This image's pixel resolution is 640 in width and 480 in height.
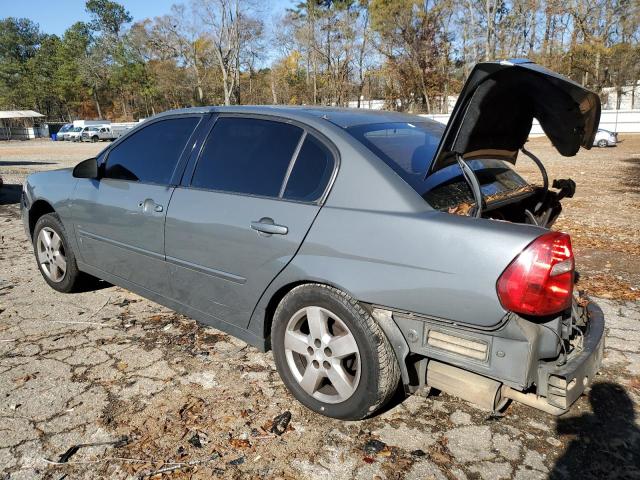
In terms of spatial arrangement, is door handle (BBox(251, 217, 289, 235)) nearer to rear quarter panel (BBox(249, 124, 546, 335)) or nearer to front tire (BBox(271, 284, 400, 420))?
rear quarter panel (BBox(249, 124, 546, 335))

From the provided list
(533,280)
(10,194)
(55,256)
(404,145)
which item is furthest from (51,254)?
(10,194)

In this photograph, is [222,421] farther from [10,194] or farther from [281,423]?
[10,194]

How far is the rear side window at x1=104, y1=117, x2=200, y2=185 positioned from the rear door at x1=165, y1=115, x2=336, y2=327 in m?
0.27

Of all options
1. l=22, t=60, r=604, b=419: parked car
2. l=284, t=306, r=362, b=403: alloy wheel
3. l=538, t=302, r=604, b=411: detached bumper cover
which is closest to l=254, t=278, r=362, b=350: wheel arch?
l=22, t=60, r=604, b=419: parked car

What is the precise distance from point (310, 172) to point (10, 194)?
990 centimetres

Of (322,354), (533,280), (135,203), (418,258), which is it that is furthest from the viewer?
(135,203)

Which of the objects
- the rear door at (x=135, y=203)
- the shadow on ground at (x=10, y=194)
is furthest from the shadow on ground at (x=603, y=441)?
the shadow on ground at (x=10, y=194)

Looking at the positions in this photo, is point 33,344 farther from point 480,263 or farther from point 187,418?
point 480,263

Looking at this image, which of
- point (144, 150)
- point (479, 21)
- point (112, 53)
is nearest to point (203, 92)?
point (112, 53)

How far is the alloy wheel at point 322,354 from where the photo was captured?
247 cm

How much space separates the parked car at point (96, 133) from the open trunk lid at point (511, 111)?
46.8 m

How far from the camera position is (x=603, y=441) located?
2463 mm

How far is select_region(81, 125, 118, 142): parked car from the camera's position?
4391 cm

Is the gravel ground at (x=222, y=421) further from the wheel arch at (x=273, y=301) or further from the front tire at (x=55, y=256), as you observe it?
the front tire at (x=55, y=256)
